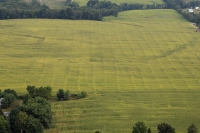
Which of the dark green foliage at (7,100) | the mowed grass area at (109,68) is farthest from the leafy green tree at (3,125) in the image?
the dark green foliage at (7,100)

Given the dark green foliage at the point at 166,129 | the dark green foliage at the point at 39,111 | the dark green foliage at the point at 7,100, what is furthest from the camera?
the dark green foliage at the point at 7,100

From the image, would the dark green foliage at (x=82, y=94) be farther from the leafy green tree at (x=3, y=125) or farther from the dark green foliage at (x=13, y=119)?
the leafy green tree at (x=3, y=125)

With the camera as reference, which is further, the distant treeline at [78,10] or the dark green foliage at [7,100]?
the distant treeline at [78,10]

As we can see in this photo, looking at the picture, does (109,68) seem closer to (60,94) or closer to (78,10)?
(60,94)

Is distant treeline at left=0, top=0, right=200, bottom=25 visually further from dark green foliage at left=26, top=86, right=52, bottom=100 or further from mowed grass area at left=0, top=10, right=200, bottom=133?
dark green foliage at left=26, top=86, right=52, bottom=100

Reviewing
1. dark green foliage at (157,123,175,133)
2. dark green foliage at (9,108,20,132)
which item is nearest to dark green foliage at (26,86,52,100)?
dark green foliage at (9,108,20,132)

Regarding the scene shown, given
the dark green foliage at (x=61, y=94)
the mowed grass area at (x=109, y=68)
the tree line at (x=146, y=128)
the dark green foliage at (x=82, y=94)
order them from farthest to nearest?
the dark green foliage at (x=82, y=94) < the dark green foliage at (x=61, y=94) < the mowed grass area at (x=109, y=68) < the tree line at (x=146, y=128)

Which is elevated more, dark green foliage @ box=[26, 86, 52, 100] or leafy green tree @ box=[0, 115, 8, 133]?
dark green foliage @ box=[26, 86, 52, 100]
